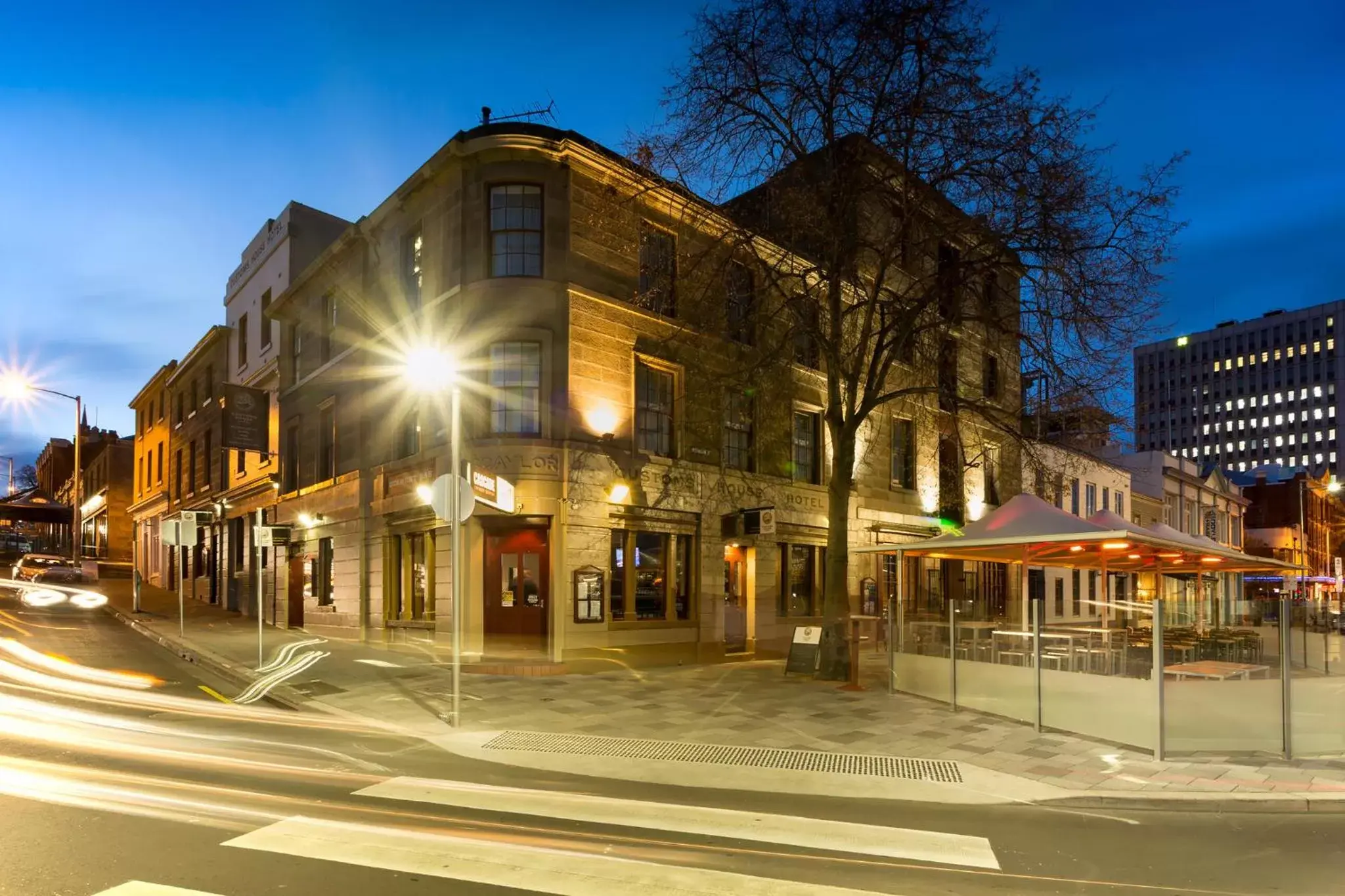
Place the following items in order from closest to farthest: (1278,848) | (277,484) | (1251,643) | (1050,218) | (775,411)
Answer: (1278,848) → (1251,643) → (1050,218) → (775,411) → (277,484)

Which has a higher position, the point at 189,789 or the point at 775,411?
the point at 775,411

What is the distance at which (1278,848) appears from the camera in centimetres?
698

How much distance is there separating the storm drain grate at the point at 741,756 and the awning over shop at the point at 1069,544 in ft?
18.3

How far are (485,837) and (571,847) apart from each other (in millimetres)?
704

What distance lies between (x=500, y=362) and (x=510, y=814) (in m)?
11.8

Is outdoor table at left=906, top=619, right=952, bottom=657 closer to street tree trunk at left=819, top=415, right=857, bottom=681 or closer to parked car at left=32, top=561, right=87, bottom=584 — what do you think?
street tree trunk at left=819, top=415, right=857, bottom=681

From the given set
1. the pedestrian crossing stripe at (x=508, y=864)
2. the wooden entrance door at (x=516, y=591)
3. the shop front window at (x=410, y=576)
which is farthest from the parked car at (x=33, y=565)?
the pedestrian crossing stripe at (x=508, y=864)

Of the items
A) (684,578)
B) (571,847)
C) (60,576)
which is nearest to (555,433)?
(684,578)

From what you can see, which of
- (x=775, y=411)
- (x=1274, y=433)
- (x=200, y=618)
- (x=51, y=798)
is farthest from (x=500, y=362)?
(x=1274, y=433)

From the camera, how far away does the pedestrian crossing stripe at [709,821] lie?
6648mm

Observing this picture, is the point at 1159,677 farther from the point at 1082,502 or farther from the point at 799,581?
the point at 1082,502

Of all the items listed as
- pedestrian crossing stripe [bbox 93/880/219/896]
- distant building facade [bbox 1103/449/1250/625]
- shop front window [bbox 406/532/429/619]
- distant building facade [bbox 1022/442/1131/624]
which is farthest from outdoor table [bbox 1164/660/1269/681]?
distant building facade [bbox 1103/449/1250/625]

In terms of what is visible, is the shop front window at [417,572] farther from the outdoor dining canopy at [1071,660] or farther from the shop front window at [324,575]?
the outdoor dining canopy at [1071,660]

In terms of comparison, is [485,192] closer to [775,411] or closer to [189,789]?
[775,411]
